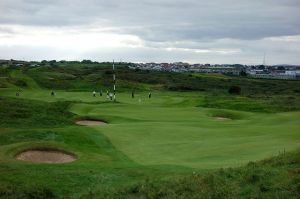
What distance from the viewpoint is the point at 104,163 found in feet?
72.7

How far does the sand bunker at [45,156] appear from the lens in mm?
24031

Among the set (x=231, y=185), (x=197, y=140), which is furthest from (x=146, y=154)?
(x=231, y=185)

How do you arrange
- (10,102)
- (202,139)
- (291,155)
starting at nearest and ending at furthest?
(291,155)
(202,139)
(10,102)

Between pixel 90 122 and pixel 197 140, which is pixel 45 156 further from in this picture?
pixel 90 122

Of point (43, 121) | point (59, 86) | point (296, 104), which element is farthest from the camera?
point (59, 86)

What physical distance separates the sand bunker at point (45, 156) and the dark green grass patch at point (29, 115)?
28.9ft

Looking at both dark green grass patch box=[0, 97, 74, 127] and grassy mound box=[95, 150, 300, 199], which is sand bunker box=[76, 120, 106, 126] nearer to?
dark green grass patch box=[0, 97, 74, 127]

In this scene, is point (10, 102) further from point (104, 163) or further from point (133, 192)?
point (133, 192)

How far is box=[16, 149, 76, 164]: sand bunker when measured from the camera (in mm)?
24031

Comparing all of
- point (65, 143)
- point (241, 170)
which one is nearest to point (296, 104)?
point (65, 143)

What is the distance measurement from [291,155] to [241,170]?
3426mm

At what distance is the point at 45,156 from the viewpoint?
2492 centimetres

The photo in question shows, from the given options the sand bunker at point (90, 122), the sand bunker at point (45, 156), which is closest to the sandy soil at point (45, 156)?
the sand bunker at point (45, 156)

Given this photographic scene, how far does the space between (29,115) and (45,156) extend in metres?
13.1
